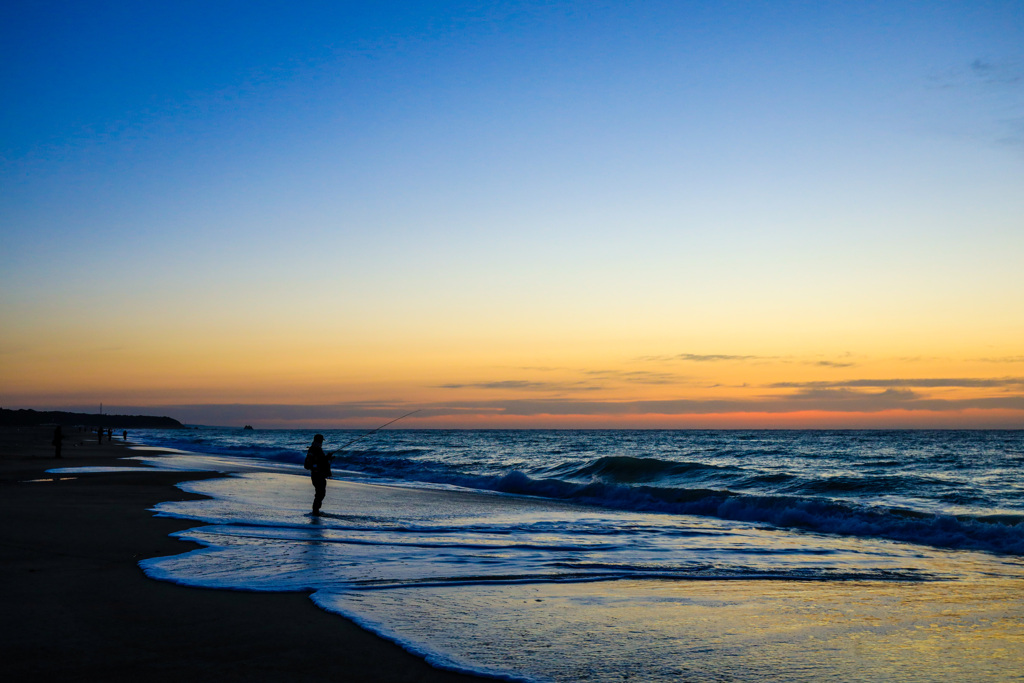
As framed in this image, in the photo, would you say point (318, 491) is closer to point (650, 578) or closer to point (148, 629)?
point (650, 578)

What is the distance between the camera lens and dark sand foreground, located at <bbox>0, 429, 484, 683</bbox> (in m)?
4.46

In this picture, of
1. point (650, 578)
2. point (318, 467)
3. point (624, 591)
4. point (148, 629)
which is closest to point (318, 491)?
point (318, 467)

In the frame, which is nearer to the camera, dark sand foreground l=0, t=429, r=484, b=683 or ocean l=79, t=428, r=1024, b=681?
dark sand foreground l=0, t=429, r=484, b=683

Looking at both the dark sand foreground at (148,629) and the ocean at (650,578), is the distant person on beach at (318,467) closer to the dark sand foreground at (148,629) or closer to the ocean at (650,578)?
the ocean at (650,578)

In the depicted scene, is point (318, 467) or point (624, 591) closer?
point (624, 591)

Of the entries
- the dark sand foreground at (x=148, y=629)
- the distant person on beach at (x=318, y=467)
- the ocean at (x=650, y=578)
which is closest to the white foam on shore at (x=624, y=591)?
the ocean at (x=650, y=578)

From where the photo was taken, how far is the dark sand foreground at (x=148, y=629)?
14.6 feet

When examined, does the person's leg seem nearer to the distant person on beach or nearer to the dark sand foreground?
the distant person on beach

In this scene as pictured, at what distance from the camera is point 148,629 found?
526cm

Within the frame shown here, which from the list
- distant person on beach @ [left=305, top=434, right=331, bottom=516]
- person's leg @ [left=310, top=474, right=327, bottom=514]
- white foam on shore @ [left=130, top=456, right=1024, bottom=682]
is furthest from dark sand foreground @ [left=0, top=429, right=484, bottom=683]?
distant person on beach @ [left=305, top=434, right=331, bottom=516]

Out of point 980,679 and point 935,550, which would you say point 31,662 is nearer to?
point 980,679

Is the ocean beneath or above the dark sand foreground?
beneath

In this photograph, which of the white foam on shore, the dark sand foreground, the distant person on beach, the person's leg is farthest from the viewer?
the distant person on beach

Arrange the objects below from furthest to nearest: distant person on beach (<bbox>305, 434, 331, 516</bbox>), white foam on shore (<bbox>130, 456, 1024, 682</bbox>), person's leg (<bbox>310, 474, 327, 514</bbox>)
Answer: distant person on beach (<bbox>305, 434, 331, 516</bbox>)
person's leg (<bbox>310, 474, 327, 514</bbox>)
white foam on shore (<bbox>130, 456, 1024, 682</bbox>)
